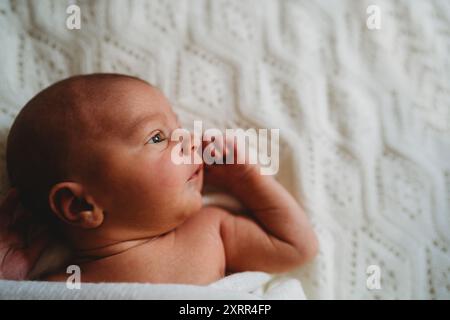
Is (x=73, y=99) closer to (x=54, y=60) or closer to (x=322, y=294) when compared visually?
(x=54, y=60)

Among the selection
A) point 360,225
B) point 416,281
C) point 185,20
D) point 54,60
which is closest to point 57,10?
point 54,60

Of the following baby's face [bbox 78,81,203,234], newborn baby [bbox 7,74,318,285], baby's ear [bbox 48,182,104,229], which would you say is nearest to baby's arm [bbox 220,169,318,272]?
newborn baby [bbox 7,74,318,285]

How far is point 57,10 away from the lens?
89 cm

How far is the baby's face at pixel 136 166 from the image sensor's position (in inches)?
27.5

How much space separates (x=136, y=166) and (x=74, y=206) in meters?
0.12

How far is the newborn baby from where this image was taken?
697mm

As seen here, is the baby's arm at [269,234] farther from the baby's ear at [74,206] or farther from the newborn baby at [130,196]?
the baby's ear at [74,206]

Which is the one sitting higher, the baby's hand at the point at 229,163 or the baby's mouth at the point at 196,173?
the baby's hand at the point at 229,163

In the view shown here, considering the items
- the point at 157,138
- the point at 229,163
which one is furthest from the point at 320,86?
the point at 157,138

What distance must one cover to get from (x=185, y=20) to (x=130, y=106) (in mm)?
270

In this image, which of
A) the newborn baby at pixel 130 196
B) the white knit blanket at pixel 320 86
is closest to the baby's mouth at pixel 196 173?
the newborn baby at pixel 130 196

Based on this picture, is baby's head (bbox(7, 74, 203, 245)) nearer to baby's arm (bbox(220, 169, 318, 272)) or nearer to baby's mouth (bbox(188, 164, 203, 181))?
baby's mouth (bbox(188, 164, 203, 181))

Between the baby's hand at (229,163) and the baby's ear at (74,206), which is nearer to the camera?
the baby's ear at (74,206)

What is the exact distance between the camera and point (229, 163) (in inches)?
32.1
